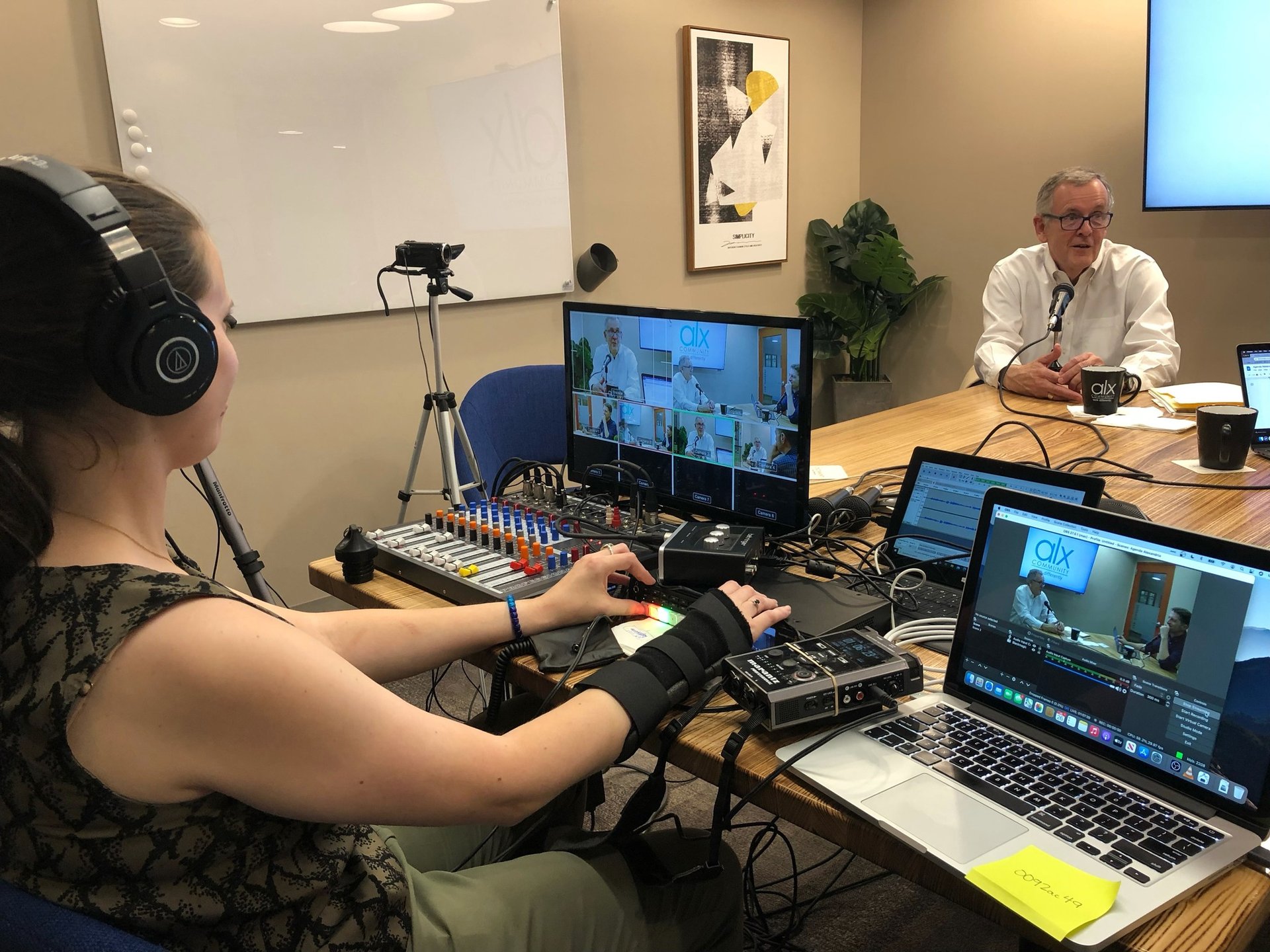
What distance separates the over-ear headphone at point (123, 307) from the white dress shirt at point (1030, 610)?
866 mm

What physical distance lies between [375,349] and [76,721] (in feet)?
8.64

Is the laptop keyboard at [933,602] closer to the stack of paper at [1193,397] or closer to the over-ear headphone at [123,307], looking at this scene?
the over-ear headphone at [123,307]

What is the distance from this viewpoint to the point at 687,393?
5.11 feet

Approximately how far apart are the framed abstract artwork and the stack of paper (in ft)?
7.14

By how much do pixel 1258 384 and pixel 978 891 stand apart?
72.9 inches

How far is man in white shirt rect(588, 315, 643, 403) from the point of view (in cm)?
164

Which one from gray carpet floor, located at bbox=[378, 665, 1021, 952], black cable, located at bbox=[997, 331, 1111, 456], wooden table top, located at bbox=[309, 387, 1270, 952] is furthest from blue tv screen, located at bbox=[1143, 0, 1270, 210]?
gray carpet floor, located at bbox=[378, 665, 1021, 952]

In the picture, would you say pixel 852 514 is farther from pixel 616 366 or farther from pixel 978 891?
pixel 978 891

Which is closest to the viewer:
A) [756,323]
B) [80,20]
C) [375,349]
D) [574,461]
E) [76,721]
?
[76,721]

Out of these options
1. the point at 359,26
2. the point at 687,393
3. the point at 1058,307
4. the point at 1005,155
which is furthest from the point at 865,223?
the point at 687,393

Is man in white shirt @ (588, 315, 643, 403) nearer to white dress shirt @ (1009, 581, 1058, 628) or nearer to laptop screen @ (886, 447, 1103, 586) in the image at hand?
laptop screen @ (886, 447, 1103, 586)

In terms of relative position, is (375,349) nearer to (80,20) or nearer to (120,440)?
(80,20)

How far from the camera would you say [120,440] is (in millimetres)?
816

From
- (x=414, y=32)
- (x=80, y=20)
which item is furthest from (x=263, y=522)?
(x=414, y=32)
